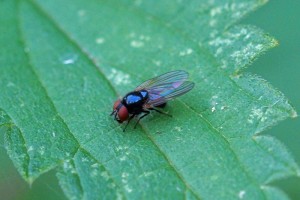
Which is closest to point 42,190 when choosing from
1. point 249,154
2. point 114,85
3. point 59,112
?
point 59,112

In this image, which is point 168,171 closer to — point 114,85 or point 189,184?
point 189,184

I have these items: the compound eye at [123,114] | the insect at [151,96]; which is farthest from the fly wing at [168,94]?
the compound eye at [123,114]

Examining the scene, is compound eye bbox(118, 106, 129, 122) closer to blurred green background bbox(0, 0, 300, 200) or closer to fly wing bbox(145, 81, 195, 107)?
fly wing bbox(145, 81, 195, 107)

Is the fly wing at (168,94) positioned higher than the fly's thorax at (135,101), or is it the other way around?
the fly wing at (168,94)

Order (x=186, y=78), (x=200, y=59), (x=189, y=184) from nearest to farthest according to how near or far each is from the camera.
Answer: (x=189, y=184) < (x=186, y=78) < (x=200, y=59)

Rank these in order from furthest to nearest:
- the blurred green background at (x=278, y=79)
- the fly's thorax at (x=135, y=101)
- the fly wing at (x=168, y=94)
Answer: the blurred green background at (x=278, y=79) < the fly's thorax at (x=135, y=101) < the fly wing at (x=168, y=94)

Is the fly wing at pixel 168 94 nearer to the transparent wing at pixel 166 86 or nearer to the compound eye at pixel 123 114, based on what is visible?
the transparent wing at pixel 166 86
